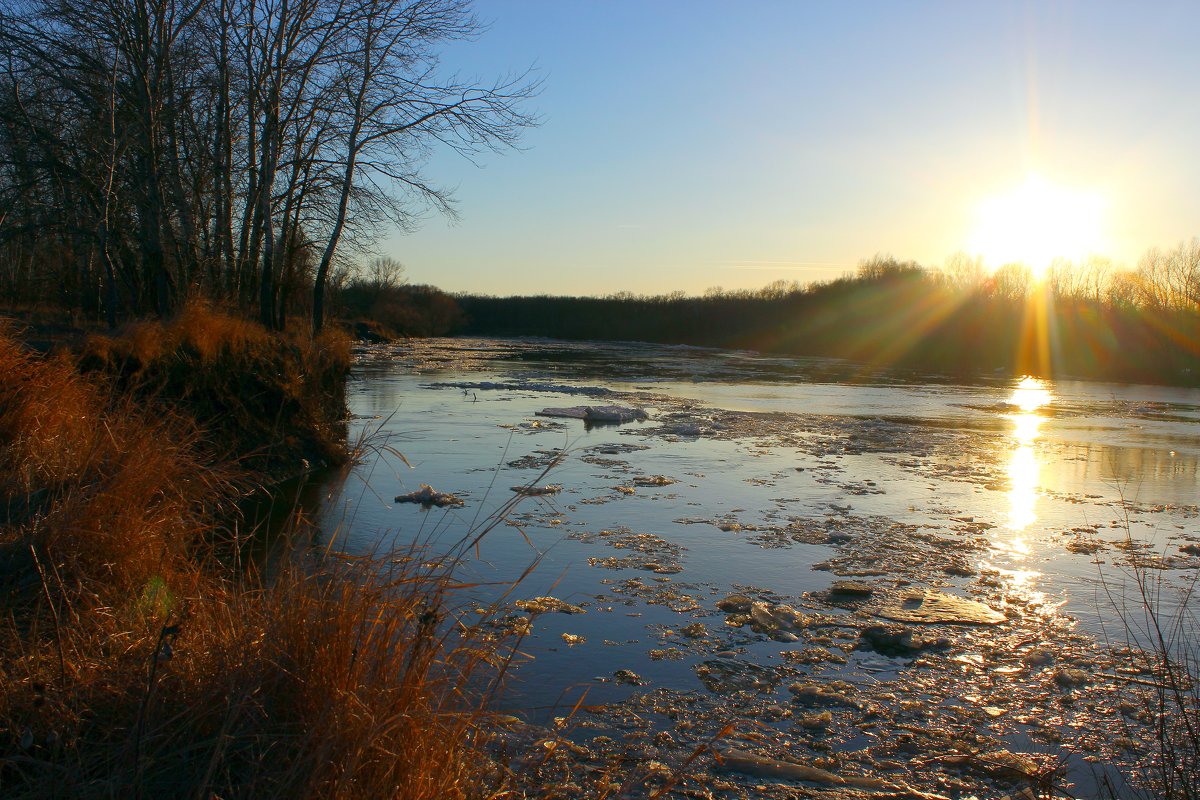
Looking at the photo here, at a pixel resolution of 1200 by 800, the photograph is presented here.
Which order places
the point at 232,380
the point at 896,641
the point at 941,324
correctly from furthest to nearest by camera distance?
the point at 941,324
the point at 232,380
the point at 896,641

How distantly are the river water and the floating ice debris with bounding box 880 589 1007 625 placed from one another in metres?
0.04

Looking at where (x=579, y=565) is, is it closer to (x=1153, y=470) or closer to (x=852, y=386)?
(x=1153, y=470)

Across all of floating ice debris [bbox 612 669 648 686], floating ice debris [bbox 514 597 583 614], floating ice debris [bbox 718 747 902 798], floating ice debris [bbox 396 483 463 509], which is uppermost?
floating ice debris [bbox 396 483 463 509]

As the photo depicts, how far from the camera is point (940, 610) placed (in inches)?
238

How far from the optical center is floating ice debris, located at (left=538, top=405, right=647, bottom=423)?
1670 cm

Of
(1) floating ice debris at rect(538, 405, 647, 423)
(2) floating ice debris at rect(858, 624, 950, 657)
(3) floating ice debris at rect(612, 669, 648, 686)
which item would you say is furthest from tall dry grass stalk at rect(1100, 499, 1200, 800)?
(1) floating ice debris at rect(538, 405, 647, 423)

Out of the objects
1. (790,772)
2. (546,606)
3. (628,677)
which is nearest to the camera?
(790,772)

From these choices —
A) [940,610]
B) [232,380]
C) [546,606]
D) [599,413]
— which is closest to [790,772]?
[546,606]

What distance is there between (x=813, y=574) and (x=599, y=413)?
1027cm

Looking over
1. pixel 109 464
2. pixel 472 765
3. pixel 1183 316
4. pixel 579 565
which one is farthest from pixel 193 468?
pixel 1183 316

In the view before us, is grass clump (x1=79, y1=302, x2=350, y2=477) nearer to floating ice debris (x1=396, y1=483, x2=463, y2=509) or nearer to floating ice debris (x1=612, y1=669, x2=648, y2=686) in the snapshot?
floating ice debris (x1=396, y1=483, x2=463, y2=509)

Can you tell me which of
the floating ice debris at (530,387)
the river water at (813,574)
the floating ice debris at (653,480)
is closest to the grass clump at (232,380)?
the river water at (813,574)

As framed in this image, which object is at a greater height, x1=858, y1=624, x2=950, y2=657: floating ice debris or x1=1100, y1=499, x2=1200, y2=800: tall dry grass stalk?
x1=1100, y1=499, x2=1200, y2=800: tall dry grass stalk

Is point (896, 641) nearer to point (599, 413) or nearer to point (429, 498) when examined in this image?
point (429, 498)
